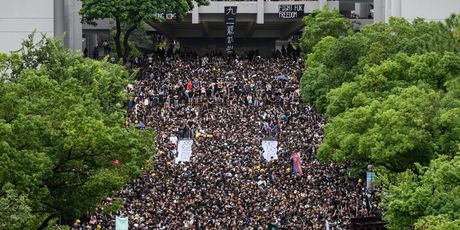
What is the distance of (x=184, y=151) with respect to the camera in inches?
3073

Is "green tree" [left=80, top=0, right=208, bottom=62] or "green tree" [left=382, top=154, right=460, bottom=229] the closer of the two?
"green tree" [left=382, top=154, right=460, bottom=229]

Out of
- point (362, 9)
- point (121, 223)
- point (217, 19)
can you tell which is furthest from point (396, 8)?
point (121, 223)

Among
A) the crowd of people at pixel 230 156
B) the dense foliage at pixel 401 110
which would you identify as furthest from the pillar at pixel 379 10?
the dense foliage at pixel 401 110

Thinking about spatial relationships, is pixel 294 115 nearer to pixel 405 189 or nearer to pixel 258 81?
pixel 258 81

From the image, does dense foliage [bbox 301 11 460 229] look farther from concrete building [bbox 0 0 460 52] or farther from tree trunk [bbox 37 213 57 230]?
concrete building [bbox 0 0 460 52]

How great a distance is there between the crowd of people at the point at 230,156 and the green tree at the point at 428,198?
15.3 metres

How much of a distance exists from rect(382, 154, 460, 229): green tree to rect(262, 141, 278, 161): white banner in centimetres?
2462

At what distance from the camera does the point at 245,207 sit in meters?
69.5

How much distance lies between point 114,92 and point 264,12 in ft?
150

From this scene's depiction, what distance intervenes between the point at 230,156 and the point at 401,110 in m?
14.8

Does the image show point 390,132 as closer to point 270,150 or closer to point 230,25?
point 270,150

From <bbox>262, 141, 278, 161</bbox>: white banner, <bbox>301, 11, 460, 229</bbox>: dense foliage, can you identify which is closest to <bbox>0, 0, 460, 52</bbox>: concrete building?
<bbox>301, 11, 460, 229</bbox>: dense foliage

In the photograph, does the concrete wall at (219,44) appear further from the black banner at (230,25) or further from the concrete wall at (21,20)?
the concrete wall at (21,20)

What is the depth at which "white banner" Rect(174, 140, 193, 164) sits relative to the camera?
7689 centimetres
